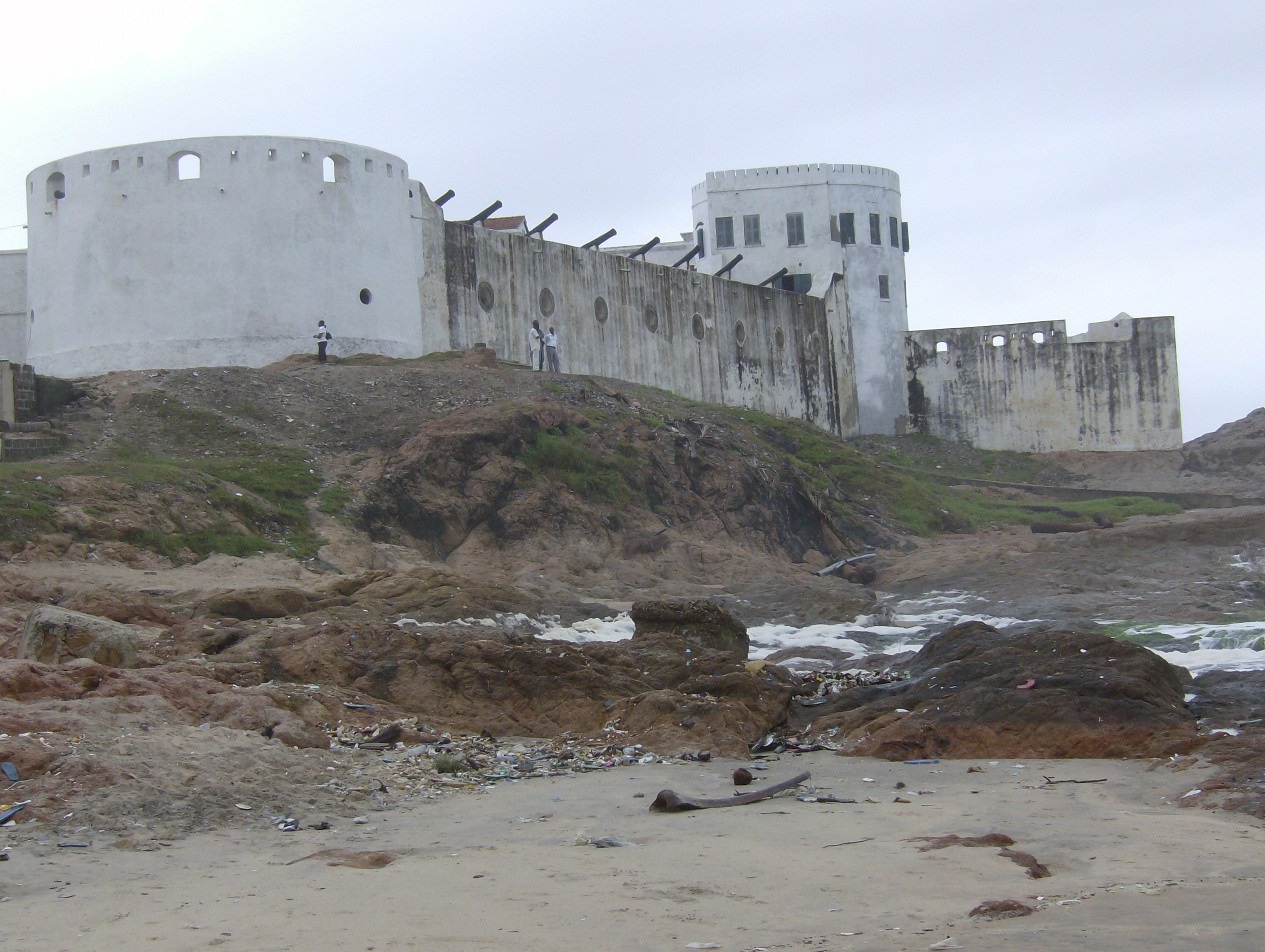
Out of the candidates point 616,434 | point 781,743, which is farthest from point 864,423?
point 781,743

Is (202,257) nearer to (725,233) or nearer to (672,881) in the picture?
(725,233)

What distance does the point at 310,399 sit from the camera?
21.0 m

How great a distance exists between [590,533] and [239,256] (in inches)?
342

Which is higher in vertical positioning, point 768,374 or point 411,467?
point 768,374

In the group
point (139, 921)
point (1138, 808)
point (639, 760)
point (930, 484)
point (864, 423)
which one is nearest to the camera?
point (139, 921)

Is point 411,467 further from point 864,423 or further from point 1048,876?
point 864,423

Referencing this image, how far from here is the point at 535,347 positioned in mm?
27344

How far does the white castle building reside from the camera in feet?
76.0

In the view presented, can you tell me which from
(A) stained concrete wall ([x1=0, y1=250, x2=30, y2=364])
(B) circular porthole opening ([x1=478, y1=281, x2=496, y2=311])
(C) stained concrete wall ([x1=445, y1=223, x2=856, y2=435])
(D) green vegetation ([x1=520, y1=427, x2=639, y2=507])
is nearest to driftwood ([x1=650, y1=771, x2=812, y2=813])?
(D) green vegetation ([x1=520, y1=427, x2=639, y2=507])

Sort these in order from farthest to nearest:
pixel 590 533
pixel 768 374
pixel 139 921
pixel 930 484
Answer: pixel 768 374, pixel 930 484, pixel 590 533, pixel 139 921

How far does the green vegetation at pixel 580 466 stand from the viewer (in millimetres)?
20172

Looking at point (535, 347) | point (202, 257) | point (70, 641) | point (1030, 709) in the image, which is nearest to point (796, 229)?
point (535, 347)

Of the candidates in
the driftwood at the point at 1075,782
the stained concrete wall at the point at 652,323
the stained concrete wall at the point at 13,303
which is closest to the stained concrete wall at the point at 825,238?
the stained concrete wall at the point at 652,323

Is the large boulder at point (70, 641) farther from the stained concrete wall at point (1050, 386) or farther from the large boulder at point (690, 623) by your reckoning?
the stained concrete wall at point (1050, 386)
